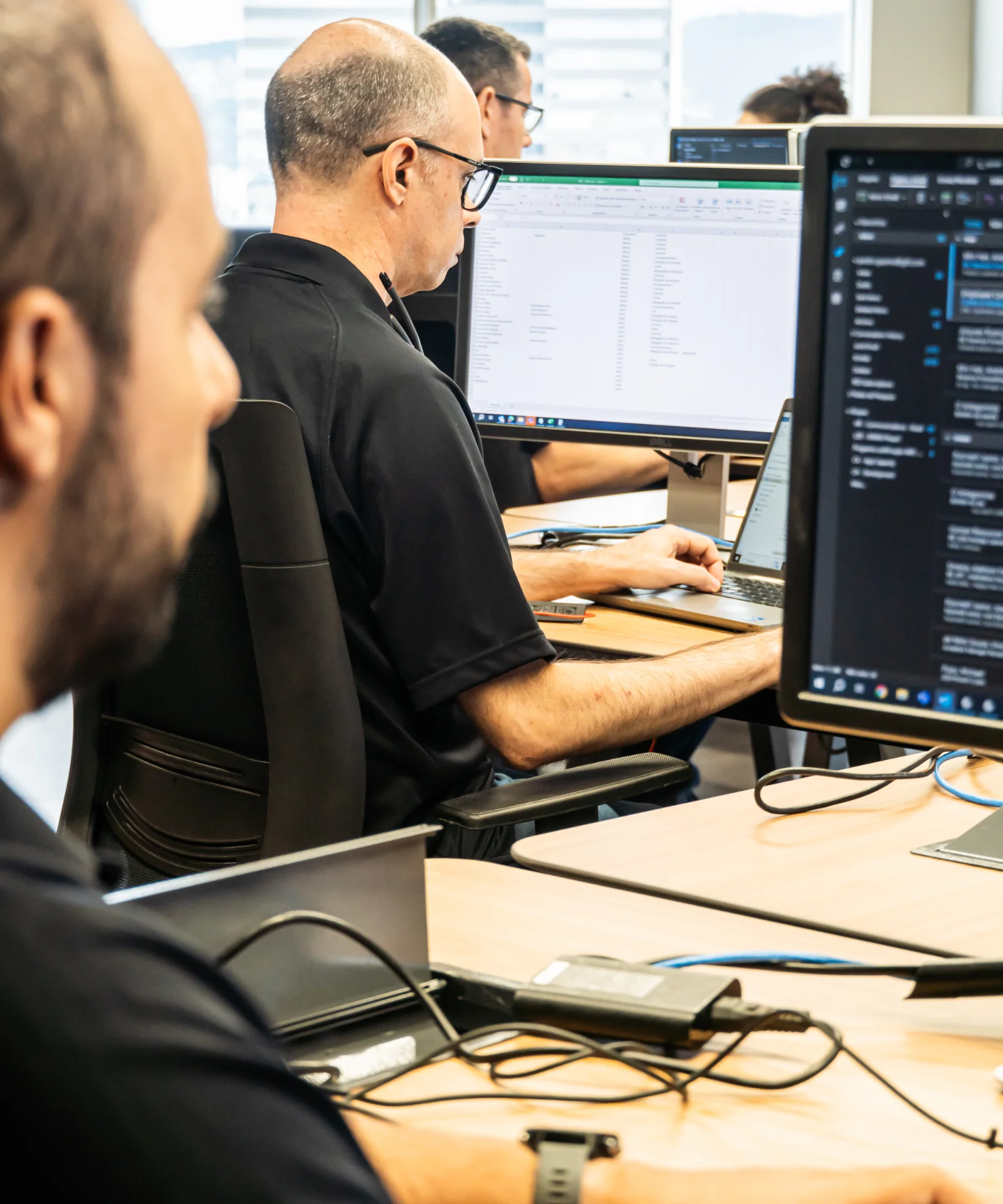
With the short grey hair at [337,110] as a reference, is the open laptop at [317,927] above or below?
below

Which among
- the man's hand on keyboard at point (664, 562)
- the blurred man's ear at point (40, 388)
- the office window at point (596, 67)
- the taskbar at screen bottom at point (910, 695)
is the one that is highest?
the office window at point (596, 67)

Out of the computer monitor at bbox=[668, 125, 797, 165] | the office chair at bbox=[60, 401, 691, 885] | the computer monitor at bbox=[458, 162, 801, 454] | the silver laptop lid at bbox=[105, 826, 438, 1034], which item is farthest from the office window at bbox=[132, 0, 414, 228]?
the silver laptop lid at bbox=[105, 826, 438, 1034]

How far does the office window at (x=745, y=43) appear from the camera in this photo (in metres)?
5.96

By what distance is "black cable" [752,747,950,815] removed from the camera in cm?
116

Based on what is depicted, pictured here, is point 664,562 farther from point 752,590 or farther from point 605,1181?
point 605,1181

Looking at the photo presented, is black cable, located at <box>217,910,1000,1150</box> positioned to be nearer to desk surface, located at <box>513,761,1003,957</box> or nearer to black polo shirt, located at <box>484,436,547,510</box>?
desk surface, located at <box>513,761,1003,957</box>

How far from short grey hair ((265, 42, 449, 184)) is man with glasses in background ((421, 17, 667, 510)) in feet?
2.56

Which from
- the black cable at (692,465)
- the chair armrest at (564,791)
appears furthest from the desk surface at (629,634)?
the chair armrest at (564,791)

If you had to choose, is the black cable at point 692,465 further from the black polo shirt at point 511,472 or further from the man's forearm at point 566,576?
the black polo shirt at point 511,472

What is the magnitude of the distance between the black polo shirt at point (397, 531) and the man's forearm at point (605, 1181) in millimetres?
749

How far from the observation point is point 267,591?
3.97 feet

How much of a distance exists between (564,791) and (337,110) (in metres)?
0.85

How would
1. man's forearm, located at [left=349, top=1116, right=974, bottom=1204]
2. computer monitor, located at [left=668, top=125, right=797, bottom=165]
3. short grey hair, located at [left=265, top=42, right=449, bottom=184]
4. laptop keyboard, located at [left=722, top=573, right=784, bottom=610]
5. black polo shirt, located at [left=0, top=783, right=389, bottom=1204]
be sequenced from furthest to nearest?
1. computer monitor, located at [left=668, top=125, right=797, bottom=165]
2. laptop keyboard, located at [left=722, top=573, right=784, bottom=610]
3. short grey hair, located at [left=265, top=42, right=449, bottom=184]
4. man's forearm, located at [left=349, top=1116, right=974, bottom=1204]
5. black polo shirt, located at [left=0, top=783, right=389, bottom=1204]

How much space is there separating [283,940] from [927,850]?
0.52m
